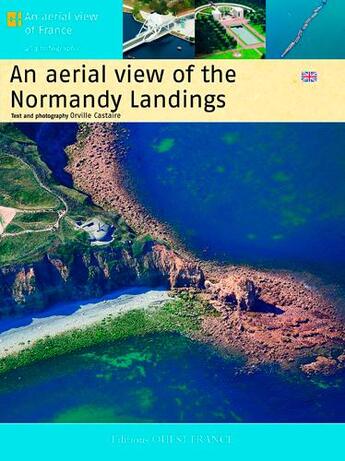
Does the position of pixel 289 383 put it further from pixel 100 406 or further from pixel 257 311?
pixel 100 406

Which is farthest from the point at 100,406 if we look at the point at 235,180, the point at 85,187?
the point at 235,180

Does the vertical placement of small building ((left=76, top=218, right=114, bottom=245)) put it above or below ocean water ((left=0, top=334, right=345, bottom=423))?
above

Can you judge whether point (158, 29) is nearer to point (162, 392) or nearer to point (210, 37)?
point (210, 37)

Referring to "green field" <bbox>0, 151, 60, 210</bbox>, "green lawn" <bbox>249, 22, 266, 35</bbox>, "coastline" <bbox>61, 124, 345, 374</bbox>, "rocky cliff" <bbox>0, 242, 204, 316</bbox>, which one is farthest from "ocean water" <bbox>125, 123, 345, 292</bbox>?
"green field" <bbox>0, 151, 60, 210</bbox>

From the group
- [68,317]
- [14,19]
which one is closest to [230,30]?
[14,19]

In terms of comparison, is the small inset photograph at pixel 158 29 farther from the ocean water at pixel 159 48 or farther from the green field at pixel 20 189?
the green field at pixel 20 189

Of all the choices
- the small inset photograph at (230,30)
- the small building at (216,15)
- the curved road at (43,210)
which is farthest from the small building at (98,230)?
the small building at (216,15)

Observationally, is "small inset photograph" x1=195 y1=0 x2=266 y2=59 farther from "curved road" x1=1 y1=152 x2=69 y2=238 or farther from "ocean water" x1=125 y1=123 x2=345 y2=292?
"curved road" x1=1 y1=152 x2=69 y2=238
